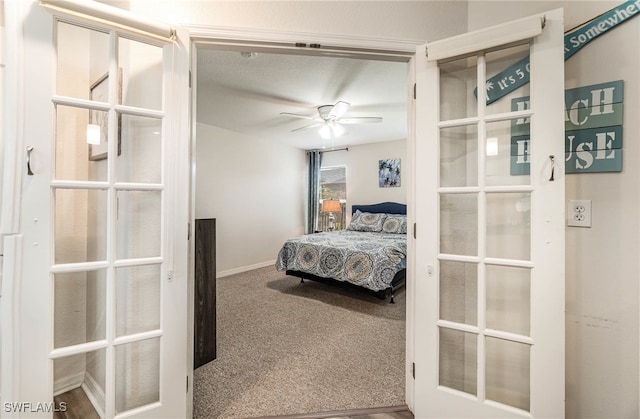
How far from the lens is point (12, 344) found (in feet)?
3.23

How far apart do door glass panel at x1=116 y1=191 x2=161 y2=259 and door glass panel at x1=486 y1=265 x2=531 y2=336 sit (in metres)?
1.64

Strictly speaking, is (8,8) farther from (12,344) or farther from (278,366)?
(278,366)

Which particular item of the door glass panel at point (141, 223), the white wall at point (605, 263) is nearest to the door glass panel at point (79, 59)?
the door glass panel at point (141, 223)

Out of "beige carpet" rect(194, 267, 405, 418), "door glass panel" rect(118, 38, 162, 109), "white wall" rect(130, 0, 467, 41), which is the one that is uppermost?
"white wall" rect(130, 0, 467, 41)

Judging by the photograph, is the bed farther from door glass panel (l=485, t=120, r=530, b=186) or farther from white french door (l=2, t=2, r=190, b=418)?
white french door (l=2, t=2, r=190, b=418)

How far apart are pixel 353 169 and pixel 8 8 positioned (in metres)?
5.18

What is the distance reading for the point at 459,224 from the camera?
1.37 meters

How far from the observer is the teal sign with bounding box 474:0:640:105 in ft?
3.66

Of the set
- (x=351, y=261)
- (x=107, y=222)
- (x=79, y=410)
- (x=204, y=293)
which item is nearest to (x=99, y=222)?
(x=107, y=222)

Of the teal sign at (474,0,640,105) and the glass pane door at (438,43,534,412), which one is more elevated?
the teal sign at (474,0,640,105)

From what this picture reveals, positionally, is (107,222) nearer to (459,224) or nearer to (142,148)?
(142,148)

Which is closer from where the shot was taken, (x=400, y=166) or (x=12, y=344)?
(x=12, y=344)

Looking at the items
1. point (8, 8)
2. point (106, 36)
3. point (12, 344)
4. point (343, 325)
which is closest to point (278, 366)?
point (343, 325)

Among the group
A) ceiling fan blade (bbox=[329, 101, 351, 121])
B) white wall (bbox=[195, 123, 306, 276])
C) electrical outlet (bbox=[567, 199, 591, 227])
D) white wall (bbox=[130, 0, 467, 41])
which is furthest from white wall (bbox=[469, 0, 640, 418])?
white wall (bbox=[195, 123, 306, 276])
